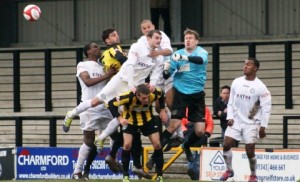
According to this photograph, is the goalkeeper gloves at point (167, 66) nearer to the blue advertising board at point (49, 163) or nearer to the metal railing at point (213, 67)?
the blue advertising board at point (49, 163)

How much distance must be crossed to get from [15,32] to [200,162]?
12.2m

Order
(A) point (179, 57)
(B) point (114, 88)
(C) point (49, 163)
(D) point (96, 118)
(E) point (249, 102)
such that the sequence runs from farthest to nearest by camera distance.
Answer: (C) point (49, 163) → (D) point (96, 118) → (B) point (114, 88) → (E) point (249, 102) → (A) point (179, 57)

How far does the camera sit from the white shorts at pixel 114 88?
74.8 feet

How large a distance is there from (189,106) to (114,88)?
4.64 ft

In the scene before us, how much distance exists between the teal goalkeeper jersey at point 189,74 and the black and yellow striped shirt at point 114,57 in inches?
40.3

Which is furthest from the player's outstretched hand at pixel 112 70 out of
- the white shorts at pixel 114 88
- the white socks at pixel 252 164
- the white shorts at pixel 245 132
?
the white socks at pixel 252 164

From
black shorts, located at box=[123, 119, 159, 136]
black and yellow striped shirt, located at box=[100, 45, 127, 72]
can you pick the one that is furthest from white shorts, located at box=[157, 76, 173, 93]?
black shorts, located at box=[123, 119, 159, 136]

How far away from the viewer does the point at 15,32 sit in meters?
37.7

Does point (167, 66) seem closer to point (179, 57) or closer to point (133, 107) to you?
point (179, 57)

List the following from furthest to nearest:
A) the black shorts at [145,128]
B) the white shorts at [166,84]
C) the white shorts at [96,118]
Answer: the white shorts at [96,118] → the white shorts at [166,84] → the black shorts at [145,128]

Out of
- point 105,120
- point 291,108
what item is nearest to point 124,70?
point 105,120

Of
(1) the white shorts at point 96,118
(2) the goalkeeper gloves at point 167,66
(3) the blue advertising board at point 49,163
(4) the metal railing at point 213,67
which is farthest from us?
(4) the metal railing at point 213,67

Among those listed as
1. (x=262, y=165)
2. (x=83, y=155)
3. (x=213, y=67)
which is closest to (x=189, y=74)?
(x=83, y=155)

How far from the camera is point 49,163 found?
2923cm
